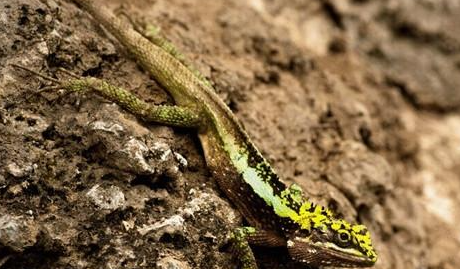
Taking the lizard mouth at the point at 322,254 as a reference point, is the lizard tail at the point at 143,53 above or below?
above

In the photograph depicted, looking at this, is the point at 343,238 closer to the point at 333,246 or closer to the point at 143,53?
the point at 333,246

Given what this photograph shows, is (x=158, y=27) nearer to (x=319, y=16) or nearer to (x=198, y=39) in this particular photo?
(x=198, y=39)

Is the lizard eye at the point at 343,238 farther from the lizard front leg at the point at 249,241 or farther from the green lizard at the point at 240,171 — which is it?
the lizard front leg at the point at 249,241

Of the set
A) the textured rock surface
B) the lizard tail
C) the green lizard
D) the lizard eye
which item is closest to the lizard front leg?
the green lizard

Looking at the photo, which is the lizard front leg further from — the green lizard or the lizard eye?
the lizard eye

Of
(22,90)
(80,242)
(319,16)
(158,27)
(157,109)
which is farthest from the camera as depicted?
(319,16)

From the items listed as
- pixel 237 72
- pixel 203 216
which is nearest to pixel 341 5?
pixel 237 72

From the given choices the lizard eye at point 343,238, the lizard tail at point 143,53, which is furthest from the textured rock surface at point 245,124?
the lizard eye at point 343,238

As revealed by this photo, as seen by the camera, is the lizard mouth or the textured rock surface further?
the lizard mouth
